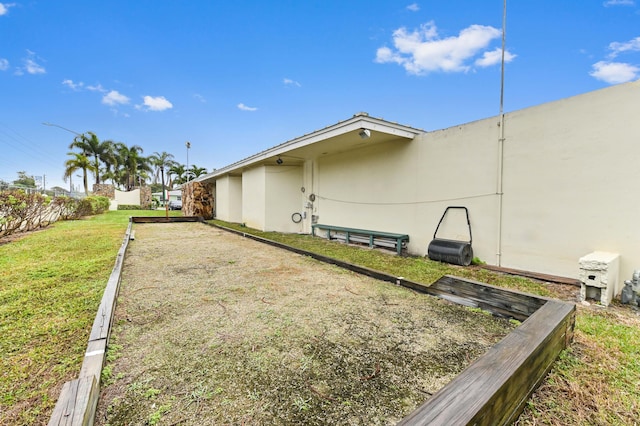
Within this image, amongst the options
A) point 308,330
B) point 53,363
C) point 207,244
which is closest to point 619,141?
point 308,330

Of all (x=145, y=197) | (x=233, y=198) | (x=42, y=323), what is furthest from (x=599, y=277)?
(x=145, y=197)

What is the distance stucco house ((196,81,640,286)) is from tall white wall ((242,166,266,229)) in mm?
2507

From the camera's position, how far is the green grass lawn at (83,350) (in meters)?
1.47

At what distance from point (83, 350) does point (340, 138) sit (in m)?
5.93

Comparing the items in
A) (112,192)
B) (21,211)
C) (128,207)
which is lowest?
(128,207)

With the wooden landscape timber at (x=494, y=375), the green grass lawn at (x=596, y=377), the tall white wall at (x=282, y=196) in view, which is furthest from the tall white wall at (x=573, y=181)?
the tall white wall at (x=282, y=196)

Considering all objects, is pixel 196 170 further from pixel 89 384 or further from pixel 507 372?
pixel 507 372

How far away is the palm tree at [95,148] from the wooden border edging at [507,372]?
3735cm

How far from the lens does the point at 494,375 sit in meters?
1.21

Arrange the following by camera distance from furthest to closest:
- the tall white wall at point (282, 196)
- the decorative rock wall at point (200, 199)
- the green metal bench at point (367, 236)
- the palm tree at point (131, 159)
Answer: the palm tree at point (131, 159)
the decorative rock wall at point (200, 199)
the tall white wall at point (282, 196)
the green metal bench at point (367, 236)

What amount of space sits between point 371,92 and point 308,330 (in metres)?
11.1

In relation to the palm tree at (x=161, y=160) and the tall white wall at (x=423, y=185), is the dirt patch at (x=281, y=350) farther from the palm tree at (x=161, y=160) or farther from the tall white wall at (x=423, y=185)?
the palm tree at (x=161, y=160)

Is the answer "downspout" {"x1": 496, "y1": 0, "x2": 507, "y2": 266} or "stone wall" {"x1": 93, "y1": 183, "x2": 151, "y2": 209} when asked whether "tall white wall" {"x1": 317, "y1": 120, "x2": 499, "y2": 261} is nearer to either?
"downspout" {"x1": 496, "y1": 0, "x2": 507, "y2": 266}

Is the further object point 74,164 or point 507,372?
point 74,164
